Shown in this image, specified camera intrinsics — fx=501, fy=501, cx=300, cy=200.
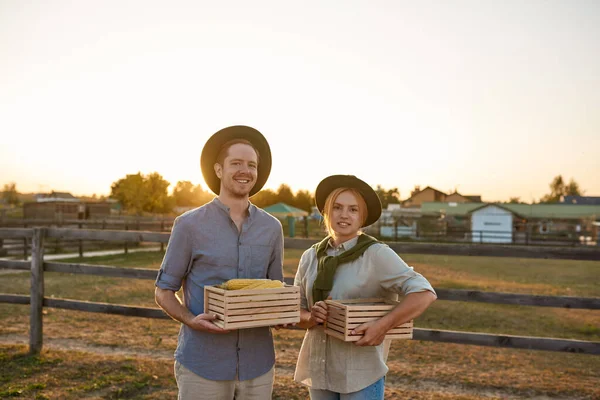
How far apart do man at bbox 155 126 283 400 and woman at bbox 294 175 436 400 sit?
0.81 feet

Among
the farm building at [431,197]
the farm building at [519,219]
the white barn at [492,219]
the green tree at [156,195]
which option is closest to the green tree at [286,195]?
the farm building at [431,197]

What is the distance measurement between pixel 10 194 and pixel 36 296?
3495 inches

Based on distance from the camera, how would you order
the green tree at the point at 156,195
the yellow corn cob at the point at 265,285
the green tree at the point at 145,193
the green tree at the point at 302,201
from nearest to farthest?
the yellow corn cob at the point at 265,285 < the green tree at the point at 145,193 < the green tree at the point at 156,195 < the green tree at the point at 302,201

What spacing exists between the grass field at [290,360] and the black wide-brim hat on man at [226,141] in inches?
109

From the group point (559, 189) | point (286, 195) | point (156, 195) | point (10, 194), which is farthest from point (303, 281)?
point (559, 189)

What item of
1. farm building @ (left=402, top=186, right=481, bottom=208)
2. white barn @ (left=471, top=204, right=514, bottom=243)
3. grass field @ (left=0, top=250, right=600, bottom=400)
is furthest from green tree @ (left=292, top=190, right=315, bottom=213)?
grass field @ (left=0, top=250, right=600, bottom=400)

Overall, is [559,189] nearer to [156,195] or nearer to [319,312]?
[156,195]

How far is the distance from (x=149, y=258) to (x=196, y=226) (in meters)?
15.7

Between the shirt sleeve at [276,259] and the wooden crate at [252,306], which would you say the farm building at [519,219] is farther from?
the wooden crate at [252,306]

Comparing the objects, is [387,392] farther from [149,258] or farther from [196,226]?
[149,258]

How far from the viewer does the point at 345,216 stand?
7.93 ft

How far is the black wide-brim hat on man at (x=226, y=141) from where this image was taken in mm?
2473

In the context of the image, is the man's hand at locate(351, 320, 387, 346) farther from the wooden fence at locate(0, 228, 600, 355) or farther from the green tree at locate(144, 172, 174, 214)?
the green tree at locate(144, 172, 174, 214)

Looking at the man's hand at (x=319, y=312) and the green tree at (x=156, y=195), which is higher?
the green tree at (x=156, y=195)
